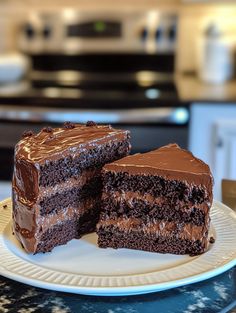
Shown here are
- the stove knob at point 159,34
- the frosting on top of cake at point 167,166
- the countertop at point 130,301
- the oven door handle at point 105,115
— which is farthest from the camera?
the stove knob at point 159,34

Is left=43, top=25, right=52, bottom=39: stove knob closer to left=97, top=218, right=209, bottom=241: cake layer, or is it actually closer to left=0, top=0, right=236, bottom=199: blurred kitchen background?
left=0, top=0, right=236, bottom=199: blurred kitchen background

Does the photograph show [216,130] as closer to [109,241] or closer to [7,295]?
[109,241]

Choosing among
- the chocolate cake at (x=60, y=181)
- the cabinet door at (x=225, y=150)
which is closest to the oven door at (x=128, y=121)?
the cabinet door at (x=225, y=150)

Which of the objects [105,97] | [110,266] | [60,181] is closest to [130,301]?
[110,266]

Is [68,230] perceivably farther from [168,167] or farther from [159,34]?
[159,34]

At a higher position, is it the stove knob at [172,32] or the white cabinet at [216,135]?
the stove knob at [172,32]

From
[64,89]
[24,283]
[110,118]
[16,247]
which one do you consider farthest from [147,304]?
[64,89]

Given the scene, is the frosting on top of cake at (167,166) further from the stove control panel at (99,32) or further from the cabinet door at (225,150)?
the stove control panel at (99,32)
